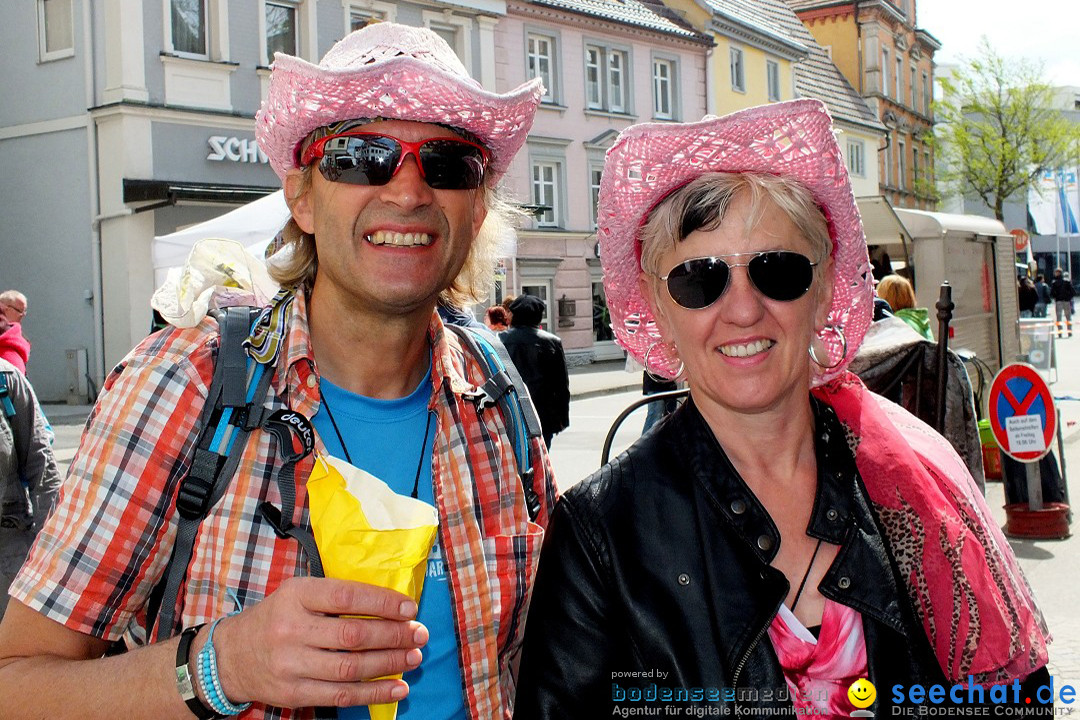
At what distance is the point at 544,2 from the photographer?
79.0 ft

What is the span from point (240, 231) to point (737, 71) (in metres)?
26.4

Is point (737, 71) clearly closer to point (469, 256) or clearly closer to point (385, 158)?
point (469, 256)

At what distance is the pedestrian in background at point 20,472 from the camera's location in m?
4.64

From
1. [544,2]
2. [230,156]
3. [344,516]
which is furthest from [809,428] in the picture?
[544,2]

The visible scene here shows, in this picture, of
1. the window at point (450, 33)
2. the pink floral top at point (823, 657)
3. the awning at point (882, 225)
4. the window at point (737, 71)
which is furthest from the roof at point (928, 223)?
the window at point (737, 71)

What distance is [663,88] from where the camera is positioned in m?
28.6

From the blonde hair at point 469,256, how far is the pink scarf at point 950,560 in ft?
3.70

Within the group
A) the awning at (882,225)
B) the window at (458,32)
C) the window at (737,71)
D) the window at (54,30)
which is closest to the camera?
the awning at (882,225)

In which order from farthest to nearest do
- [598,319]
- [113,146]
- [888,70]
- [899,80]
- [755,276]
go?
1. [899,80]
2. [888,70]
3. [598,319]
4. [113,146]
5. [755,276]

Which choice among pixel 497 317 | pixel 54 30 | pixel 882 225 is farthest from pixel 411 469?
pixel 54 30

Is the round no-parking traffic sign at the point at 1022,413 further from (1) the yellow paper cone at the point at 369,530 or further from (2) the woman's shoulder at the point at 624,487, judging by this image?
(1) the yellow paper cone at the point at 369,530

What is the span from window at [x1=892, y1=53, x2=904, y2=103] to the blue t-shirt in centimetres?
4644

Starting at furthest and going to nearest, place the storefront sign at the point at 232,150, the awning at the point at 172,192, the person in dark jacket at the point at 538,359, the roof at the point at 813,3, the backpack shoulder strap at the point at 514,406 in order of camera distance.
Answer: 1. the roof at the point at 813,3
2. the storefront sign at the point at 232,150
3. the awning at the point at 172,192
4. the person in dark jacket at the point at 538,359
5. the backpack shoulder strap at the point at 514,406

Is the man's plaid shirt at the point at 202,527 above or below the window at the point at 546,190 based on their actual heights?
below
